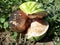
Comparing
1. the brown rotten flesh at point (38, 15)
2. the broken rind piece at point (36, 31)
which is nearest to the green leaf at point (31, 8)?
the brown rotten flesh at point (38, 15)

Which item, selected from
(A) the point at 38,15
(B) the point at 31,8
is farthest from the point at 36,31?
(B) the point at 31,8

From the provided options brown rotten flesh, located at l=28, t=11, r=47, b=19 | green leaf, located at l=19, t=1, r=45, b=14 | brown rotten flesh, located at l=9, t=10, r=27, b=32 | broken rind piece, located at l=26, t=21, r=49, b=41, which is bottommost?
broken rind piece, located at l=26, t=21, r=49, b=41

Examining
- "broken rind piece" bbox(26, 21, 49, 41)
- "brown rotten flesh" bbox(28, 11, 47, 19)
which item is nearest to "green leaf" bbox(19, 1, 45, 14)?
"brown rotten flesh" bbox(28, 11, 47, 19)

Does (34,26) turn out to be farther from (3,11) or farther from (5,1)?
(5,1)

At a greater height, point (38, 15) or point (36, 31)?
point (38, 15)

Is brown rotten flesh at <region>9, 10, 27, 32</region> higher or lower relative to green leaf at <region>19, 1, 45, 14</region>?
lower

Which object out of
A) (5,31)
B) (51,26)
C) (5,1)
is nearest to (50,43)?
Answer: (51,26)

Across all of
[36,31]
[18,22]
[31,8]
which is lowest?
[36,31]

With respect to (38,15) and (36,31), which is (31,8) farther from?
(36,31)

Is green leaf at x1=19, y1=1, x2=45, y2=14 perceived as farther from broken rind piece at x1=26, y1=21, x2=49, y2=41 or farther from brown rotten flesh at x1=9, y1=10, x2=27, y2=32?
broken rind piece at x1=26, y1=21, x2=49, y2=41
